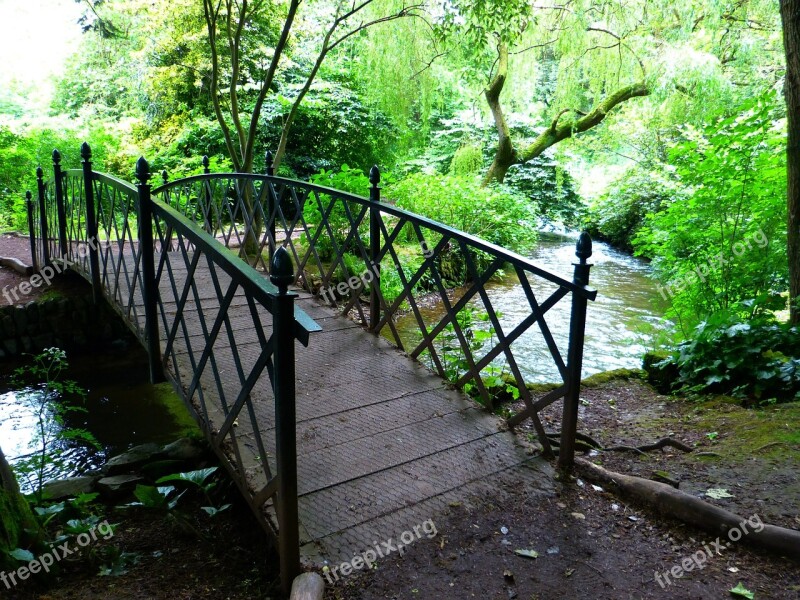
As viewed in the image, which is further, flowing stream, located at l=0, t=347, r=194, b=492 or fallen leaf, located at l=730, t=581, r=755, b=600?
flowing stream, located at l=0, t=347, r=194, b=492

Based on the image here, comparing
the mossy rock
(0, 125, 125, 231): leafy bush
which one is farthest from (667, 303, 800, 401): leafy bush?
(0, 125, 125, 231): leafy bush

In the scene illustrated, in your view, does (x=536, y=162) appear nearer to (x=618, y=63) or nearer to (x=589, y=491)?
(x=618, y=63)

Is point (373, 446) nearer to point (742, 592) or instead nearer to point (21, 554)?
point (21, 554)

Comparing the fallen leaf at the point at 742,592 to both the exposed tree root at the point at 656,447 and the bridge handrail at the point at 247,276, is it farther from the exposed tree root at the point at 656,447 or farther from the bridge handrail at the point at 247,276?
the bridge handrail at the point at 247,276

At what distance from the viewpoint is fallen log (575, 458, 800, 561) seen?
2156 millimetres

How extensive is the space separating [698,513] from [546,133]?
1148 centimetres

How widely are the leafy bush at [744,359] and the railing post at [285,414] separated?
3.40m

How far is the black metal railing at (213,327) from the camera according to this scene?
6.20 ft

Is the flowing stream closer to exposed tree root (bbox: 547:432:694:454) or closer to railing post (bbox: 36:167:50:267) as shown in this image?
railing post (bbox: 36:167:50:267)
